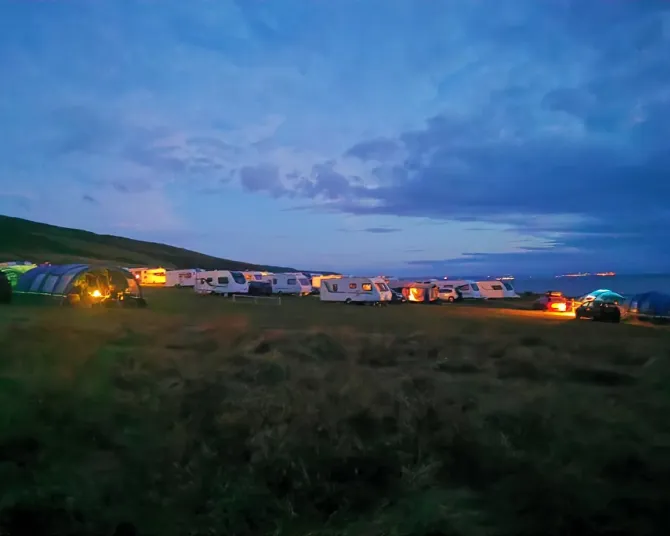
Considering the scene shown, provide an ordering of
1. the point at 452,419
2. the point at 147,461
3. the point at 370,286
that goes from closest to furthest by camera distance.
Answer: the point at 147,461 → the point at 452,419 → the point at 370,286

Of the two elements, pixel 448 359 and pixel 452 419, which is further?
pixel 448 359

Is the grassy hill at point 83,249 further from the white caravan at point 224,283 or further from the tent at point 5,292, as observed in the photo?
the tent at point 5,292

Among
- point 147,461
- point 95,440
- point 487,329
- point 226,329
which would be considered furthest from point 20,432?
point 487,329

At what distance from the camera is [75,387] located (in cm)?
870

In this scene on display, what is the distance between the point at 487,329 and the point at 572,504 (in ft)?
49.7

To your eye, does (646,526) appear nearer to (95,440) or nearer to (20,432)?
(95,440)

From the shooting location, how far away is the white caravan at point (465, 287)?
4803 centimetres

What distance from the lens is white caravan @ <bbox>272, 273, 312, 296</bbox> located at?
4600 cm

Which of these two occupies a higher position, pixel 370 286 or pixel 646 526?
pixel 370 286

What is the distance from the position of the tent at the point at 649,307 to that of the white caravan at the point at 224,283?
22.1 metres

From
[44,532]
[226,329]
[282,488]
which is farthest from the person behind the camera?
[226,329]

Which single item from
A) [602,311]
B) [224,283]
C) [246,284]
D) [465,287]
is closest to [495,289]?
[465,287]

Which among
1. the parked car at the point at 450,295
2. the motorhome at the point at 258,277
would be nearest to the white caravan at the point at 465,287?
the parked car at the point at 450,295

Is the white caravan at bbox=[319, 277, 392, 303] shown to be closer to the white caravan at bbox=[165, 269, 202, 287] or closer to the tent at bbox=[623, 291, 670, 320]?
the tent at bbox=[623, 291, 670, 320]
